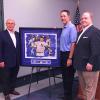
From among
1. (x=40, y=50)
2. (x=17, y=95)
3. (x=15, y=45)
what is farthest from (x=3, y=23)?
(x=17, y=95)

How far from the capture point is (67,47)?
444 centimetres

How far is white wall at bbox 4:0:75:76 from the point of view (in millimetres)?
5492

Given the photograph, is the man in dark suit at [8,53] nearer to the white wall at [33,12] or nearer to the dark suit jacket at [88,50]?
the white wall at [33,12]

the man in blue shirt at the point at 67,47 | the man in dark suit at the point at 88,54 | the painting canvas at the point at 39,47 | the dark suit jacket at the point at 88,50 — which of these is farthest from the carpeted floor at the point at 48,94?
the dark suit jacket at the point at 88,50

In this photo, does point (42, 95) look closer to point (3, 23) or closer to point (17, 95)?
point (17, 95)

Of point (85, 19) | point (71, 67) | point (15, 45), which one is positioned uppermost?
point (85, 19)

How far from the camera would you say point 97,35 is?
12.5ft

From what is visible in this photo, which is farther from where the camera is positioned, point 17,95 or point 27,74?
point 27,74

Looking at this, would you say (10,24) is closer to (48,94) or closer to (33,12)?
(33,12)

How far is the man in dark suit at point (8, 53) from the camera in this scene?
186 inches

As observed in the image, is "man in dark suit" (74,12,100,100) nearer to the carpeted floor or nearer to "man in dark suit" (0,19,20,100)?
the carpeted floor

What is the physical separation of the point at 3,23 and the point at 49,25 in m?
1.53

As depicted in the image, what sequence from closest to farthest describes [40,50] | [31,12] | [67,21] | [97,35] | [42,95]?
[97,35] → [67,21] → [40,50] → [42,95] → [31,12]

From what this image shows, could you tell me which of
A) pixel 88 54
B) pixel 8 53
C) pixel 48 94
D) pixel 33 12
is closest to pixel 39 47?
pixel 8 53
